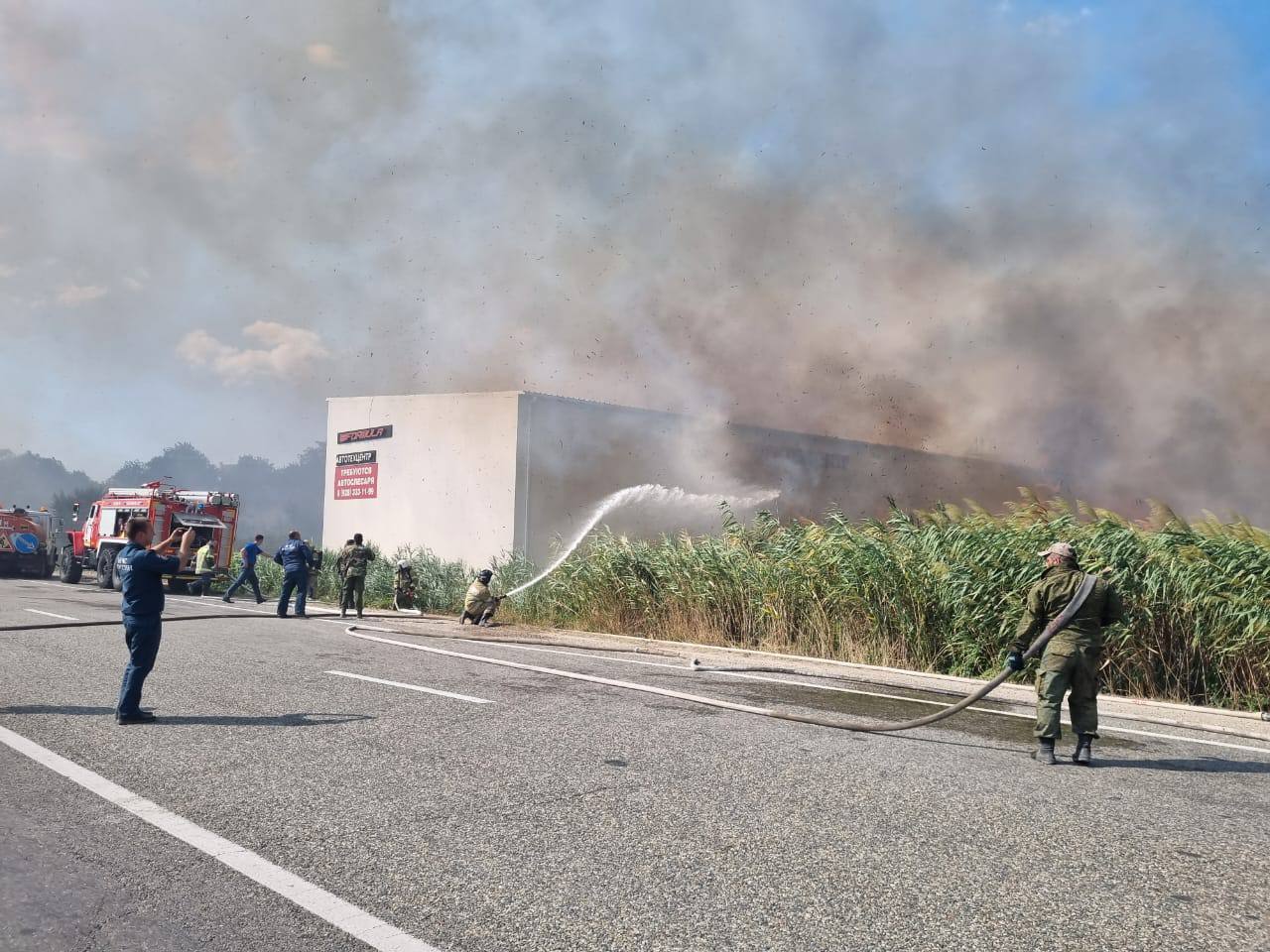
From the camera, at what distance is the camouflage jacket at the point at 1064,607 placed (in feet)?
22.3

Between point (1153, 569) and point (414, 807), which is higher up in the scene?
point (1153, 569)

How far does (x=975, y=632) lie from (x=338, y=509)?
16.8 meters

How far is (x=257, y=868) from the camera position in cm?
399

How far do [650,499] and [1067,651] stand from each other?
1485 centimetres

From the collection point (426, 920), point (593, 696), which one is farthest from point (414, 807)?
point (593, 696)

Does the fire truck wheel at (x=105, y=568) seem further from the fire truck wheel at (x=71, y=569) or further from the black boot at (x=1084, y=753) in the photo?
the black boot at (x=1084, y=753)

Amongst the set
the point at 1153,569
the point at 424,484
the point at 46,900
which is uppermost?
the point at 424,484

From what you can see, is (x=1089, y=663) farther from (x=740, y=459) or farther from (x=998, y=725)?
(x=740, y=459)

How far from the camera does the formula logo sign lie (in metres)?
23.1

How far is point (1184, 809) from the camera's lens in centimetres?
534

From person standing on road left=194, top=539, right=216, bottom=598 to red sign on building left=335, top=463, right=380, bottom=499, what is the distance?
320cm

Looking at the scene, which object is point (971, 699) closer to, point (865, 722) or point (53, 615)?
point (865, 722)

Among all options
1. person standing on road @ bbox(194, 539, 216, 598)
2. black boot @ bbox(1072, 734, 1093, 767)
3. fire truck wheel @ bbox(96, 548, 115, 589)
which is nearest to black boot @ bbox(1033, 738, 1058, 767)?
black boot @ bbox(1072, 734, 1093, 767)

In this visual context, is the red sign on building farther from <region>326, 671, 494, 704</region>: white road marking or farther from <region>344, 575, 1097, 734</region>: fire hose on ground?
<region>326, 671, 494, 704</region>: white road marking
